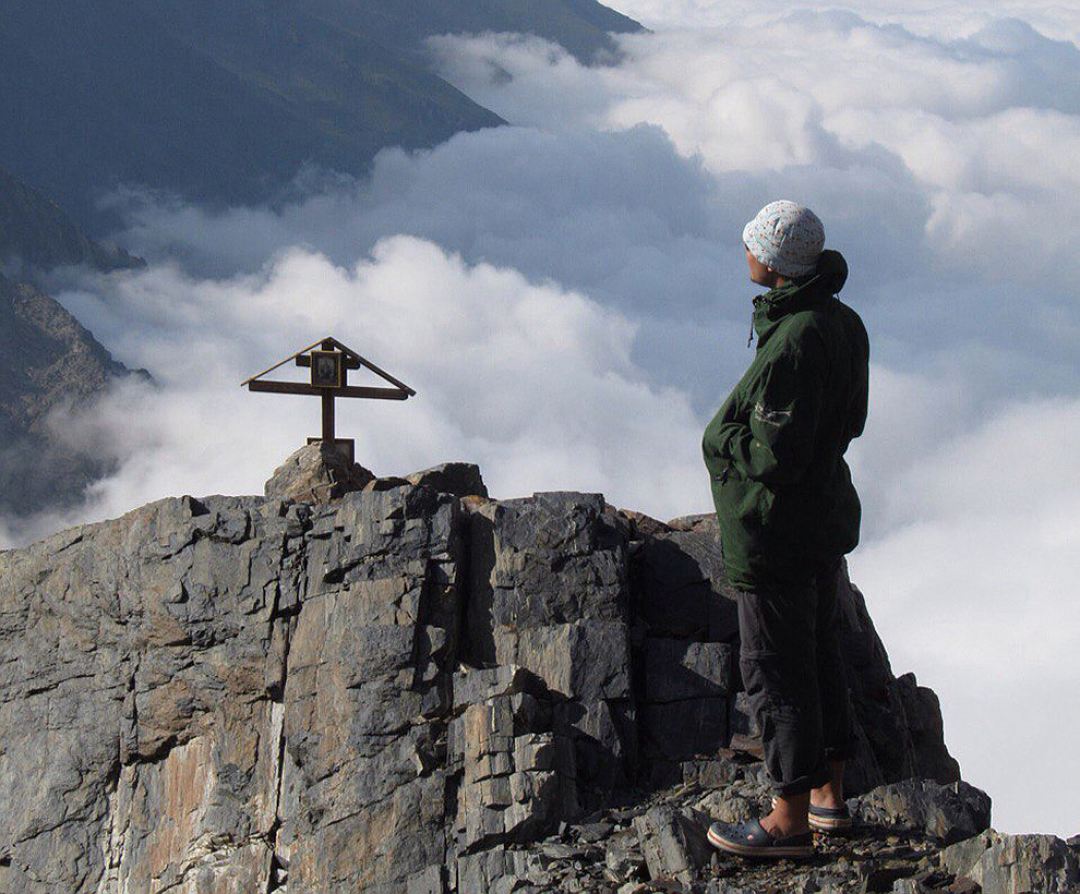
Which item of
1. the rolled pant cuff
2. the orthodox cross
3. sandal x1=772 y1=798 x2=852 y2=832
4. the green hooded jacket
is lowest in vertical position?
sandal x1=772 y1=798 x2=852 y2=832

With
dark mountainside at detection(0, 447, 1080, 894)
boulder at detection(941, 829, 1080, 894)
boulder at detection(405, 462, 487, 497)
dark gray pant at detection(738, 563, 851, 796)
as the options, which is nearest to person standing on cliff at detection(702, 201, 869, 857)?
dark gray pant at detection(738, 563, 851, 796)

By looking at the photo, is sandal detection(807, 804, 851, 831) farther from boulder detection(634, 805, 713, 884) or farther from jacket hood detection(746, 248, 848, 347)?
jacket hood detection(746, 248, 848, 347)

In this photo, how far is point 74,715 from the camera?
54.7ft

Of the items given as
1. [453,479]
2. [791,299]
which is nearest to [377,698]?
[453,479]

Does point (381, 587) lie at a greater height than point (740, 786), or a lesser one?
greater

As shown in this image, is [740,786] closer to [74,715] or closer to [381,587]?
[381,587]

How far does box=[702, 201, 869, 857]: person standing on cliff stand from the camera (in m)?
9.67

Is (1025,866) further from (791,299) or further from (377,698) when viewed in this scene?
(377,698)

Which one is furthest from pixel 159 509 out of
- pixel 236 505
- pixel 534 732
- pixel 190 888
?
pixel 534 732

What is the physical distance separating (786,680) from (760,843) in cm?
118

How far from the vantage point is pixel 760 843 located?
33.4ft

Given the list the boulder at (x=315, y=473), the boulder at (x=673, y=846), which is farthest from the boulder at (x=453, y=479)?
the boulder at (x=673, y=846)

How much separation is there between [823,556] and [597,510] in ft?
18.5

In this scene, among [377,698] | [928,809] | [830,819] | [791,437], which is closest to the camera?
[791,437]
